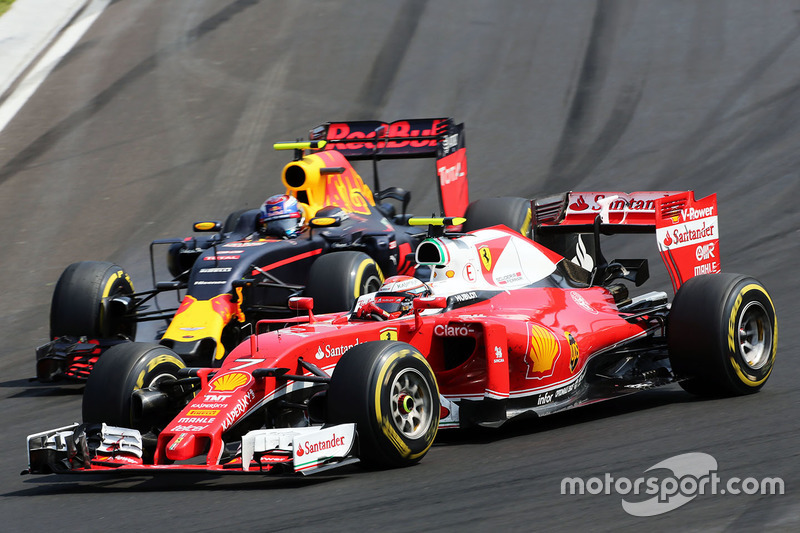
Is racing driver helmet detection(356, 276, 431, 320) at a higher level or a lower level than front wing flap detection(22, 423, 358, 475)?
higher

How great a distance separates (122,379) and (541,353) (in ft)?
10.3

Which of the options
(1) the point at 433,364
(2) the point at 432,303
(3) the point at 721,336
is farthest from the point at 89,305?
(3) the point at 721,336

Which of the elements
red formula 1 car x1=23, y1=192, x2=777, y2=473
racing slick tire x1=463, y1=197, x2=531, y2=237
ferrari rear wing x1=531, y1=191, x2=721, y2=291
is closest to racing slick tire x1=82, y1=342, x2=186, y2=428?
red formula 1 car x1=23, y1=192, x2=777, y2=473

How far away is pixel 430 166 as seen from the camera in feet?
70.3

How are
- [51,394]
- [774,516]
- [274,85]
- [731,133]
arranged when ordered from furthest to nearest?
[274,85] → [731,133] → [51,394] → [774,516]

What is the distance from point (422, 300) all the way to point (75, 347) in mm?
5015

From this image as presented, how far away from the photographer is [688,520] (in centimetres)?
620

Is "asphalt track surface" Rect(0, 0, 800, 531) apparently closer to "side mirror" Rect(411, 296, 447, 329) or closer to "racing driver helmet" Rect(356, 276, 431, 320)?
"side mirror" Rect(411, 296, 447, 329)

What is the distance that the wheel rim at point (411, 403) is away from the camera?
795cm

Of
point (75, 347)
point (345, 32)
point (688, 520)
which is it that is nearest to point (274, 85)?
point (345, 32)

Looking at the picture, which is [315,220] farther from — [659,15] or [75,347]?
[659,15]

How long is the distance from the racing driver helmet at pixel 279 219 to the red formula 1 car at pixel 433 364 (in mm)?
4282

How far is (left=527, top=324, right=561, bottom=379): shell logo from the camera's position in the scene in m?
9.05

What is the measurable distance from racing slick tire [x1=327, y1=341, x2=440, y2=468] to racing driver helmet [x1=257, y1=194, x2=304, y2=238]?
6219 mm
